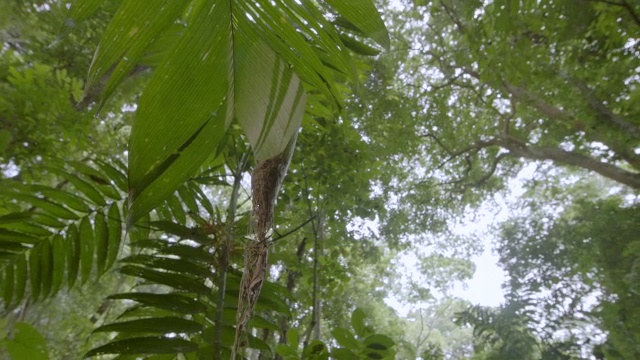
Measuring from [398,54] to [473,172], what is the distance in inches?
84.2

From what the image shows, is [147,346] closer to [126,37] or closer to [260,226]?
[260,226]

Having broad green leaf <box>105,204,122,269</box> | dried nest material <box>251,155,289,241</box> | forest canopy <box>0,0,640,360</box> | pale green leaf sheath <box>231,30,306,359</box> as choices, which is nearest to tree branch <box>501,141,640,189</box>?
forest canopy <box>0,0,640,360</box>

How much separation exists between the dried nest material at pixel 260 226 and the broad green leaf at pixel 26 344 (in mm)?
568

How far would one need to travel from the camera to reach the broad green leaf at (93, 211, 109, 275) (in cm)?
98

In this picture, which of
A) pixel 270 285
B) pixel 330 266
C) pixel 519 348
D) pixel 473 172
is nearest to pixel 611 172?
pixel 473 172

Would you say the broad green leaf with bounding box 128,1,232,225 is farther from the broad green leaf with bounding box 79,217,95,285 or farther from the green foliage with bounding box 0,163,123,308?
the broad green leaf with bounding box 79,217,95,285

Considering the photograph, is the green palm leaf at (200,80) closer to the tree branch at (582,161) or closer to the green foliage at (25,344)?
the green foliage at (25,344)

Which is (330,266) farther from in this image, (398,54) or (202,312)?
(398,54)

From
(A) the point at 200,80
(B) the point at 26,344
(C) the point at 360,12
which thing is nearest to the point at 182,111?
(A) the point at 200,80

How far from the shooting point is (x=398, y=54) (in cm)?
476

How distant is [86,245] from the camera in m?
1.00

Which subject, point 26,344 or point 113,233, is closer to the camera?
point 26,344

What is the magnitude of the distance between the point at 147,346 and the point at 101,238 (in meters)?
0.35

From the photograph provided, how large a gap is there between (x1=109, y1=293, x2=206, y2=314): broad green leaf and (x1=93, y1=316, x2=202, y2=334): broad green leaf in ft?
0.09
